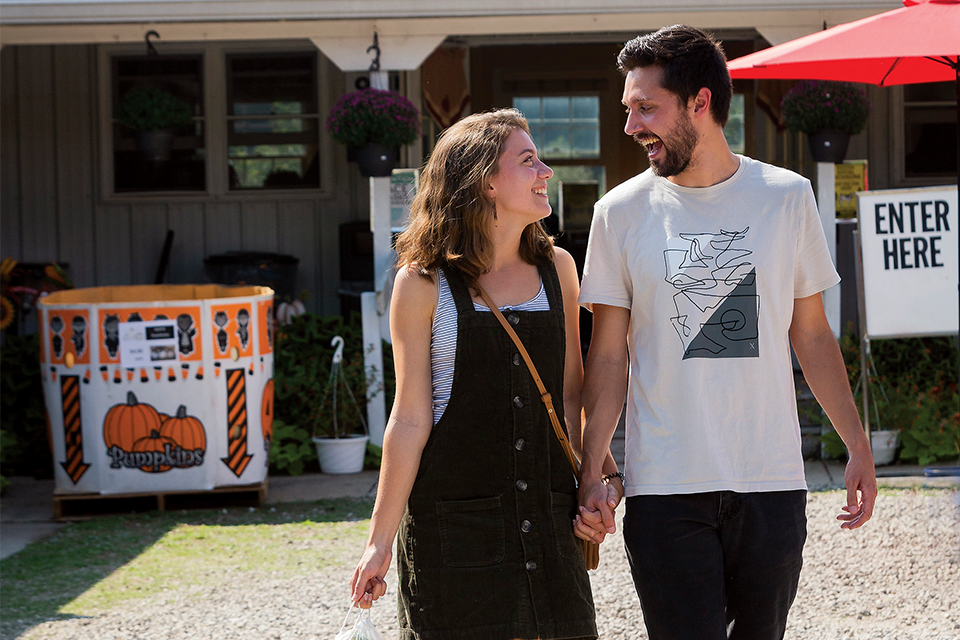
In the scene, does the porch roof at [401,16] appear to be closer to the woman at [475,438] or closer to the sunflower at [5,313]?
the sunflower at [5,313]

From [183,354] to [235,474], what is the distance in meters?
0.73

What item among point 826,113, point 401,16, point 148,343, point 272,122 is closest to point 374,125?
point 401,16

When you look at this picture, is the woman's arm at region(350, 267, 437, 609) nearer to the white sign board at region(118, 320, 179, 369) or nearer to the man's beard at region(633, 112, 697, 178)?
the man's beard at region(633, 112, 697, 178)

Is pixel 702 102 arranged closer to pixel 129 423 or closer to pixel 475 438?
pixel 475 438

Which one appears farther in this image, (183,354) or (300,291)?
(300,291)

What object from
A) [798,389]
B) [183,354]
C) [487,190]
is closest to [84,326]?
[183,354]

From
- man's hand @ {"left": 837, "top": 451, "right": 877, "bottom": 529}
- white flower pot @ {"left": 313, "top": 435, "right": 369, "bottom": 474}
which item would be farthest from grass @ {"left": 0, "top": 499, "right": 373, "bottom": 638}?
man's hand @ {"left": 837, "top": 451, "right": 877, "bottom": 529}

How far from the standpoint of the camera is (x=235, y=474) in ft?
19.1

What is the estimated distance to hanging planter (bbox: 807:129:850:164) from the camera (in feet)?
22.3

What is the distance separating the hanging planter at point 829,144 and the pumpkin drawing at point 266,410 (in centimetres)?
378

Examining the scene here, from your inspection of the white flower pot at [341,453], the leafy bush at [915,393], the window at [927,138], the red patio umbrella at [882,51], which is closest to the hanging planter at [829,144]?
the leafy bush at [915,393]

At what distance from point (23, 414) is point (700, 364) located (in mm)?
5879

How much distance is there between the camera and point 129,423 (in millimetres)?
5621

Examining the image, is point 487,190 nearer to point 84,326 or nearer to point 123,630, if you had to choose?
point 123,630
